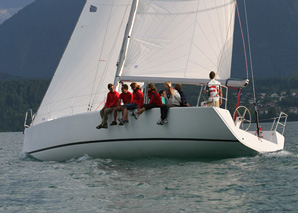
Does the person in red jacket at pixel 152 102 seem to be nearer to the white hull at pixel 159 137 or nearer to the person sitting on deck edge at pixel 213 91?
the white hull at pixel 159 137

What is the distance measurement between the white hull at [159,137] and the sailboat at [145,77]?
21 mm

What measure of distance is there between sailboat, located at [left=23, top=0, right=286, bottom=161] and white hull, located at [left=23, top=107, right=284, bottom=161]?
21 mm

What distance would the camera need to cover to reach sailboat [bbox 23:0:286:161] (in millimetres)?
10930

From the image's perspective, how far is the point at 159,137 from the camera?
36.0ft

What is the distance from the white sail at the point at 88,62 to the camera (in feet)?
48.0

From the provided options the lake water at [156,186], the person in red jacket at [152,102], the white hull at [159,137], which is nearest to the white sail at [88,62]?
the white hull at [159,137]

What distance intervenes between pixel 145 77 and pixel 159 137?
188 centimetres

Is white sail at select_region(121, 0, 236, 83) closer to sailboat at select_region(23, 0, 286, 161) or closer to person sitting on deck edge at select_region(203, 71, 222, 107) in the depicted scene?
sailboat at select_region(23, 0, 286, 161)

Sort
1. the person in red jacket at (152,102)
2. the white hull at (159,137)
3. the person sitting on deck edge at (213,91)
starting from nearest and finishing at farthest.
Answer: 1. the white hull at (159,137)
2. the person in red jacket at (152,102)
3. the person sitting on deck edge at (213,91)

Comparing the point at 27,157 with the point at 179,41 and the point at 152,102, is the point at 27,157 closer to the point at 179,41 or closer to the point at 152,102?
the point at 152,102

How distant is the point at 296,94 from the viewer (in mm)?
131875

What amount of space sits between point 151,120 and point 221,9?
12.4 feet

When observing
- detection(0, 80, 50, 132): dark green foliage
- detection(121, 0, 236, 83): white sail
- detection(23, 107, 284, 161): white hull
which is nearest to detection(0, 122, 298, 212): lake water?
detection(23, 107, 284, 161): white hull

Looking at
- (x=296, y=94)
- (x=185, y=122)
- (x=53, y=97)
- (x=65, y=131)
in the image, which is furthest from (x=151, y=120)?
(x=296, y=94)
